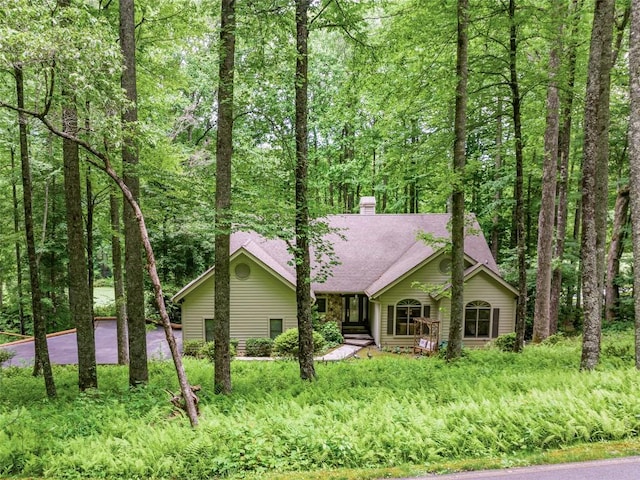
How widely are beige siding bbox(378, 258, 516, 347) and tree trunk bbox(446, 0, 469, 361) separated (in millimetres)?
7166

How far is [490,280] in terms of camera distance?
17.0 metres

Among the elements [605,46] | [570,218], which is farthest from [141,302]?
[570,218]

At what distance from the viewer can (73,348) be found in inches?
661

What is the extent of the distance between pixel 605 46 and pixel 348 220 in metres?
15.0

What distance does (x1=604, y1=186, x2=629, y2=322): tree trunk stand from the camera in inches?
652

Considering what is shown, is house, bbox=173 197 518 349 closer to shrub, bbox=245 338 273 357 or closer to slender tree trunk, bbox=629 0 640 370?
shrub, bbox=245 338 273 357

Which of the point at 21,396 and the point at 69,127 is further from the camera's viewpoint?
the point at 21,396

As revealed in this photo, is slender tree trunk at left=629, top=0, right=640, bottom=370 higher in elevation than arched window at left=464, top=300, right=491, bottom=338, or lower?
higher

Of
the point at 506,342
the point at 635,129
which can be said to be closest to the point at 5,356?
the point at 506,342

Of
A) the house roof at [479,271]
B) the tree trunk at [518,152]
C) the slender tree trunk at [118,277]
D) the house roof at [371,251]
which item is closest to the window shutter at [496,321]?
the house roof at [479,271]

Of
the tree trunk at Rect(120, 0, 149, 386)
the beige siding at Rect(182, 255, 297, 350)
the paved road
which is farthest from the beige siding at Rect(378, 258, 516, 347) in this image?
the paved road

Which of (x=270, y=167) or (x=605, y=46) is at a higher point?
(x=605, y=46)

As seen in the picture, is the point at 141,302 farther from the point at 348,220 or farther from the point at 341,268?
the point at 348,220

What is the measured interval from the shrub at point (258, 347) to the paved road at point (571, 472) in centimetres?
1218
